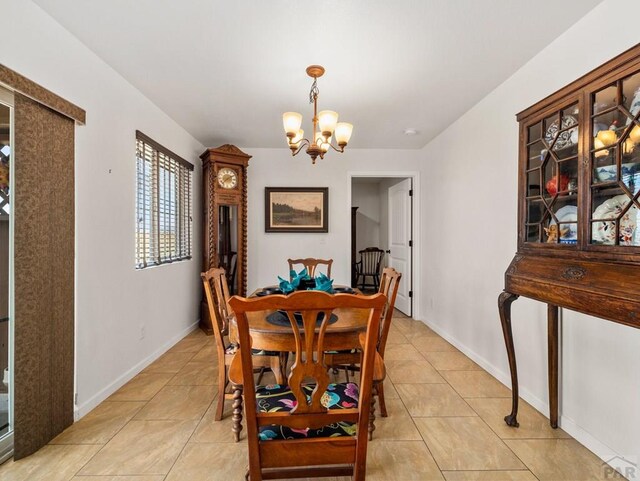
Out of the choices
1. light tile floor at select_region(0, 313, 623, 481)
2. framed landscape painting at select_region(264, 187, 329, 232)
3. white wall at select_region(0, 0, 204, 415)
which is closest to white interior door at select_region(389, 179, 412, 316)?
framed landscape painting at select_region(264, 187, 329, 232)

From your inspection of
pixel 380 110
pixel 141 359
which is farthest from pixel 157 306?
pixel 380 110

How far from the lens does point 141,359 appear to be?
9.64ft

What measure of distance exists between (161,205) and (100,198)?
38.5 inches

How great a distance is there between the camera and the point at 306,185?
15.4ft

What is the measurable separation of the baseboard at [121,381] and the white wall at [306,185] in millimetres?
1398

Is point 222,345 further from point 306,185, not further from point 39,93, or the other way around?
point 306,185

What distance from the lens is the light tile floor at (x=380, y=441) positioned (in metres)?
1.67

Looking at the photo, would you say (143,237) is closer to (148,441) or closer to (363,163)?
(148,441)

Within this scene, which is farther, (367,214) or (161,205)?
(367,214)

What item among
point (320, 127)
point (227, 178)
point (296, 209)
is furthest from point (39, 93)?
point (296, 209)

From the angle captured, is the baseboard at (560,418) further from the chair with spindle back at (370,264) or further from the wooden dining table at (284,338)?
the chair with spindle back at (370,264)

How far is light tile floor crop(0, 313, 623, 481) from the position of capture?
5.46ft

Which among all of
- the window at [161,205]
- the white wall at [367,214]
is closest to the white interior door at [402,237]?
the white wall at [367,214]

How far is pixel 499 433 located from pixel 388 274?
1.12 metres
